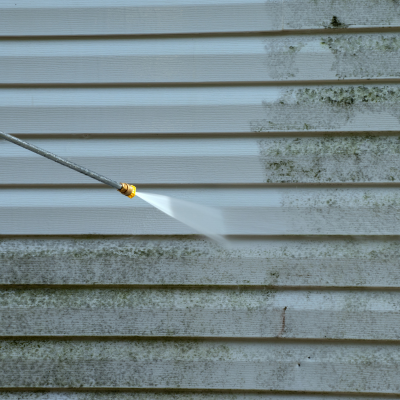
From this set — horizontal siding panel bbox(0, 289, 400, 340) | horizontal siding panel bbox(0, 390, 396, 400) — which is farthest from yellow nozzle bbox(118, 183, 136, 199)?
horizontal siding panel bbox(0, 390, 396, 400)

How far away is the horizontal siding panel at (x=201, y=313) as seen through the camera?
225 centimetres

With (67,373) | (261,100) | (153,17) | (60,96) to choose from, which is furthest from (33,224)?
(261,100)

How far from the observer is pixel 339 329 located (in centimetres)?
226

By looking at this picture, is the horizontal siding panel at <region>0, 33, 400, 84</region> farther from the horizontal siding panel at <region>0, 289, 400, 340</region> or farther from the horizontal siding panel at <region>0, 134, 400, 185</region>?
the horizontal siding panel at <region>0, 289, 400, 340</region>

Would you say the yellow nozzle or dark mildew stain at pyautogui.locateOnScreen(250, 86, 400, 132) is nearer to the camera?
the yellow nozzle

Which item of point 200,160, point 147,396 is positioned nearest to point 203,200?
point 200,160

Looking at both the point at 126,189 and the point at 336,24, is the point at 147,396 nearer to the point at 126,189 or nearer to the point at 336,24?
the point at 126,189

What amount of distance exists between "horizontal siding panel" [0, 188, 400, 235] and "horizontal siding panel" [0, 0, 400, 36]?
1.05 m

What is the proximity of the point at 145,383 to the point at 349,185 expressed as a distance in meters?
1.92

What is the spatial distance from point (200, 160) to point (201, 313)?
103 centimetres

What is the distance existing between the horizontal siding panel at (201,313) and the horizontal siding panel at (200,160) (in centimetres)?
77

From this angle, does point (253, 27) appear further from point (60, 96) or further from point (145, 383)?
point (145, 383)

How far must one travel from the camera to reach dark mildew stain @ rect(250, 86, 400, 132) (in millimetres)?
2207

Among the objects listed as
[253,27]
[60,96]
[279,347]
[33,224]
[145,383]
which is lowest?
[145,383]
